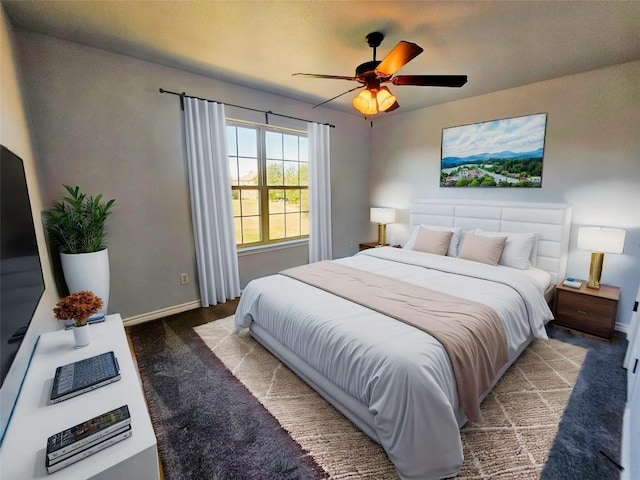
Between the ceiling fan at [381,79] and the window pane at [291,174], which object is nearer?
the ceiling fan at [381,79]

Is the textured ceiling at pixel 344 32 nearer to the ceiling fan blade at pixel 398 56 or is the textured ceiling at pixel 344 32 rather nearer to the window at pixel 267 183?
the ceiling fan blade at pixel 398 56

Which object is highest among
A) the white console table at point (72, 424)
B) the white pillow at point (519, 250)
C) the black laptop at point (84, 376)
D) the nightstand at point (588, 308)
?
the white pillow at point (519, 250)

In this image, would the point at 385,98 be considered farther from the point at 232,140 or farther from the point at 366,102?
the point at 232,140

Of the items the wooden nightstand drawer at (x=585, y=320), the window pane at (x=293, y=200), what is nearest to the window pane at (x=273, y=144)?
the window pane at (x=293, y=200)

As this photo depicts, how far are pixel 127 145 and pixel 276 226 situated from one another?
6.66 feet

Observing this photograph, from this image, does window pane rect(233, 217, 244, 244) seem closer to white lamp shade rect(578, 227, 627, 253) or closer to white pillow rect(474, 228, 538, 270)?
white pillow rect(474, 228, 538, 270)

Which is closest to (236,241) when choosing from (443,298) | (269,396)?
(269,396)

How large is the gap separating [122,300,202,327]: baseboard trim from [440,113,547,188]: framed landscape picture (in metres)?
3.70

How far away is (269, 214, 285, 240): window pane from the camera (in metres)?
4.23

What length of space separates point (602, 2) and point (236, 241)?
12.7 feet

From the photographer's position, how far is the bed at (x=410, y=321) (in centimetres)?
140

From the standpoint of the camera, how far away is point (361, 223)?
17.2 ft

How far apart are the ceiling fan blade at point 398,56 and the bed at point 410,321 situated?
5.43ft

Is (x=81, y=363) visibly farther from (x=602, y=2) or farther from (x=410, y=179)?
(x=410, y=179)
